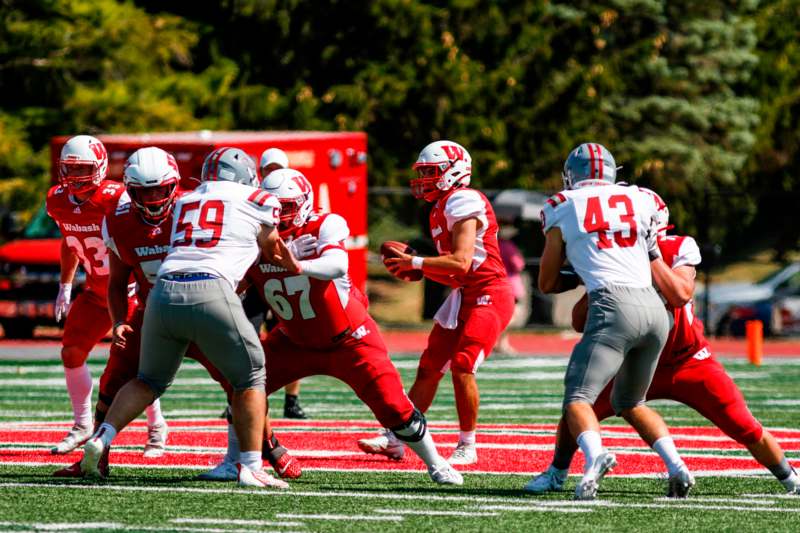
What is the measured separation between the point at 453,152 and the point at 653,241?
1947 mm

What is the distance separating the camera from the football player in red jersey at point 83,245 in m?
9.42

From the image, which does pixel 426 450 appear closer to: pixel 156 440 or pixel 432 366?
pixel 432 366

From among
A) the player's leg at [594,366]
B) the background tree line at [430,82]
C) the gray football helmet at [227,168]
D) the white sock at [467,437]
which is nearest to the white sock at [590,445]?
the player's leg at [594,366]

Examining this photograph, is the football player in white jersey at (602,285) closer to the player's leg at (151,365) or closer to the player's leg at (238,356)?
the player's leg at (238,356)

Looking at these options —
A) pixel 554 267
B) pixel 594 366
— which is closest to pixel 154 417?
pixel 554 267

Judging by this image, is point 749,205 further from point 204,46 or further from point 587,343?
point 587,343

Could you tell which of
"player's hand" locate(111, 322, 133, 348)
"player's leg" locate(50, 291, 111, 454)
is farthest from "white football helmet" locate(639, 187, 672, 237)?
"player's leg" locate(50, 291, 111, 454)

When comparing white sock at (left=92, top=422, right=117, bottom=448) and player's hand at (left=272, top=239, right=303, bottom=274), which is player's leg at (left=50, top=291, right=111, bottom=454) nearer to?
white sock at (left=92, top=422, right=117, bottom=448)

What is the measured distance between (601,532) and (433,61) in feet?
75.7

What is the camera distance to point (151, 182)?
812cm

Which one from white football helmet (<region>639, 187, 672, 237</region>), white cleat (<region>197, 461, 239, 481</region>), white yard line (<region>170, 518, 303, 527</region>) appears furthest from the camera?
white cleat (<region>197, 461, 239, 481</region>)

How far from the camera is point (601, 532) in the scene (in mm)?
6723

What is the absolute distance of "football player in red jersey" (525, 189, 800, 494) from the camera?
7.88 m

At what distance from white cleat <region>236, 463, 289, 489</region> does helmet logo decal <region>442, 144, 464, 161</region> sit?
2317mm
